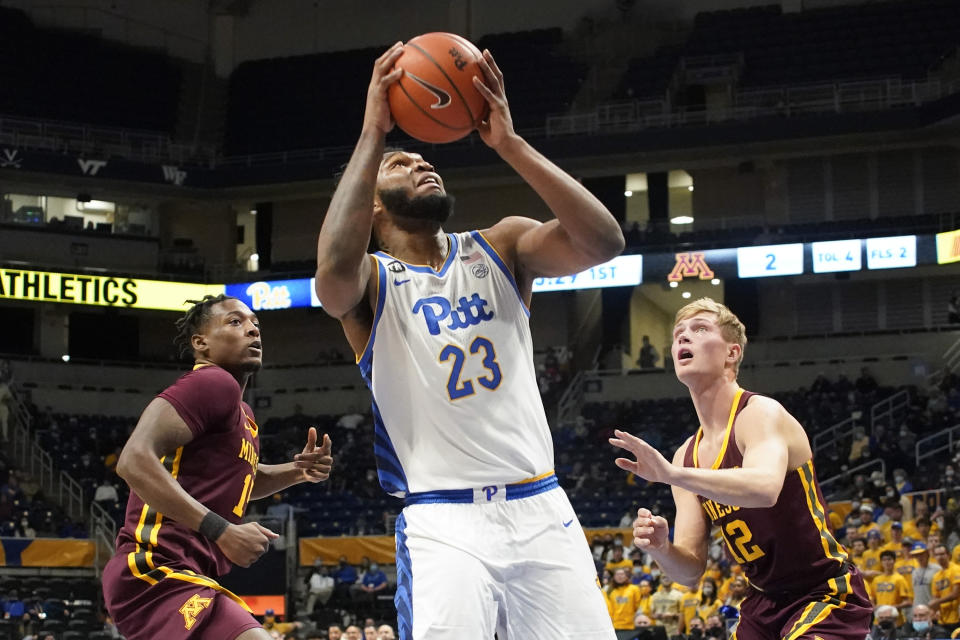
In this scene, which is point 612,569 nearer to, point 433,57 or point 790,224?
point 433,57

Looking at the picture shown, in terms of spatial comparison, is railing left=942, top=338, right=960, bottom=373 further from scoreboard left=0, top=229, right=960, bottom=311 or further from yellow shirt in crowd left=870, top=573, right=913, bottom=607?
yellow shirt in crowd left=870, top=573, right=913, bottom=607

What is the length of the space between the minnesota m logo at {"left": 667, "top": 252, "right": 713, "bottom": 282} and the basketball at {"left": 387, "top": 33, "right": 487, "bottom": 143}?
77.6 ft

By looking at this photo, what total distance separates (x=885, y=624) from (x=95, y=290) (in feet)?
77.9

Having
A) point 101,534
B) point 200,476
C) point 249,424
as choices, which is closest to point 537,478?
point 200,476

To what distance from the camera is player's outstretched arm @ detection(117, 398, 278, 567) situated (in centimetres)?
468

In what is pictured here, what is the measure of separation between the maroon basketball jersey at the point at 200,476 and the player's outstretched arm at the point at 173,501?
0.14 meters

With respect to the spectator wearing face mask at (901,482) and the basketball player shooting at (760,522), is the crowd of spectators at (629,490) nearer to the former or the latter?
the spectator wearing face mask at (901,482)

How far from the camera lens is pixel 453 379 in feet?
13.2

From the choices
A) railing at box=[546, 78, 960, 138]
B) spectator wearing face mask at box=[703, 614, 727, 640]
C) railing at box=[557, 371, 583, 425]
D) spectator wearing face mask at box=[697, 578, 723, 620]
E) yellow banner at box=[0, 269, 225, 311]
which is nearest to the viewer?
spectator wearing face mask at box=[703, 614, 727, 640]

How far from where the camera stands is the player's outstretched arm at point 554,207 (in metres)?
3.91

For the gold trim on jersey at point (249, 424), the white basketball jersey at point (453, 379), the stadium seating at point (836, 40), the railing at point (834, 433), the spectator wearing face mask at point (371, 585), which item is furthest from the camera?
the stadium seating at point (836, 40)

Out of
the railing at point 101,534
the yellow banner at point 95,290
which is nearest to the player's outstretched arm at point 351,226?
the railing at point 101,534

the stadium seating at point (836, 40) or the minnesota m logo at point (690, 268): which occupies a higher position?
the stadium seating at point (836, 40)

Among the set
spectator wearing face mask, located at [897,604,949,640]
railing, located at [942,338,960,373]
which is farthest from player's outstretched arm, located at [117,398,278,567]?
railing, located at [942,338,960,373]
